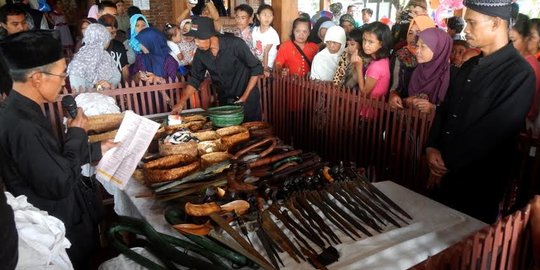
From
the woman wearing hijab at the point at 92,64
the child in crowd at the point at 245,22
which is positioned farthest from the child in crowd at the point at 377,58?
the woman wearing hijab at the point at 92,64

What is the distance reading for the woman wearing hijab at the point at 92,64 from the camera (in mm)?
4297

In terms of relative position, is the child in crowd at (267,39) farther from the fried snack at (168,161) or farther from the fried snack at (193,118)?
the fried snack at (168,161)

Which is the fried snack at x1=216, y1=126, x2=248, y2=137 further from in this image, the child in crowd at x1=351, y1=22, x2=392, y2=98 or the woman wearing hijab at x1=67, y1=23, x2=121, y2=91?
the woman wearing hijab at x1=67, y1=23, x2=121, y2=91

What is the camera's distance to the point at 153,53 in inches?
213

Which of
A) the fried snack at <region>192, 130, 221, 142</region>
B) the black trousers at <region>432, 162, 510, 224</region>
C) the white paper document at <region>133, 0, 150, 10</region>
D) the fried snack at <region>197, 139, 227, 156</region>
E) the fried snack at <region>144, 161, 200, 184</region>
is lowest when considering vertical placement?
the black trousers at <region>432, 162, 510, 224</region>

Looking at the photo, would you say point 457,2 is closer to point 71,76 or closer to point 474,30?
point 474,30

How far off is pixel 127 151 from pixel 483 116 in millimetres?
2115

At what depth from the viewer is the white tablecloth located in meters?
1.57

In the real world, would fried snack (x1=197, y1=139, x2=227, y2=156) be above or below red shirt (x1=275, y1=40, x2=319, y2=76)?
below

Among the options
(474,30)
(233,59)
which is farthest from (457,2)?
(474,30)

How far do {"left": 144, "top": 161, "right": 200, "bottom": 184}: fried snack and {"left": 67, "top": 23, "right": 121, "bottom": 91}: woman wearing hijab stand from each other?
2390 mm

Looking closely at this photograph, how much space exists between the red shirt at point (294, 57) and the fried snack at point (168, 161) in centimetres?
298

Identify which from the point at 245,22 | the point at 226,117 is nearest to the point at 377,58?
the point at 226,117

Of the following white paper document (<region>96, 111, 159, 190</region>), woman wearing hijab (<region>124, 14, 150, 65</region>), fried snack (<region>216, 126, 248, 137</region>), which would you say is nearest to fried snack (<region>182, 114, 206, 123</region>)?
fried snack (<region>216, 126, 248, 137</region>)
